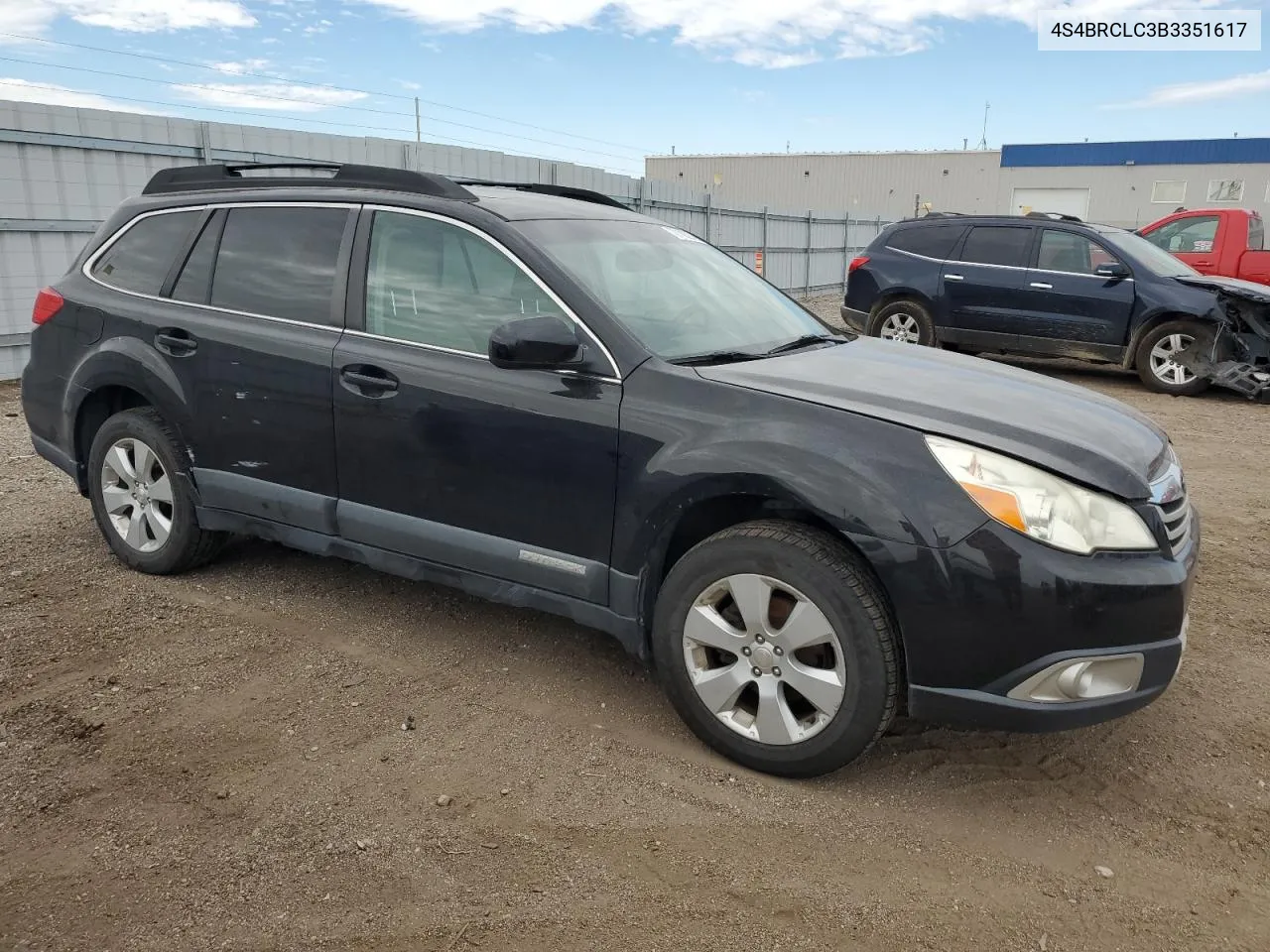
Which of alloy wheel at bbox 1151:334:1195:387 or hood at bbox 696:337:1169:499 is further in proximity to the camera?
alloy wheel at bbox 1151:334:1195:387

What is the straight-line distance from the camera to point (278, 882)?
2.43 meters

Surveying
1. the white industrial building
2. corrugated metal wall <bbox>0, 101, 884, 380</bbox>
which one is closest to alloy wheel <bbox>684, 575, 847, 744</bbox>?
corrugated metal wall <bbox>0, 101, 884, 380</bbox>

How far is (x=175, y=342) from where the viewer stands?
4031 mm

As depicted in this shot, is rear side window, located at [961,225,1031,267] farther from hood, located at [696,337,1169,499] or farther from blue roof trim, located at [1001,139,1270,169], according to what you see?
blue roof trim, located at [1001,139,1270,169]

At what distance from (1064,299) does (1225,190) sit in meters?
31.8

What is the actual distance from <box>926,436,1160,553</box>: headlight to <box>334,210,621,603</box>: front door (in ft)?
3.51

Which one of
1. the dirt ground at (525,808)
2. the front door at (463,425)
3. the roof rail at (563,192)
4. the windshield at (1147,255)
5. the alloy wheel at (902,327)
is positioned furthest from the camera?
the alloy wheel at (902,327)

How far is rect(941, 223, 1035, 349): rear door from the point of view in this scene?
412 inches

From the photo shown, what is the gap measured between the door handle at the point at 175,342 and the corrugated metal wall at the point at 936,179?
36615 millimetres

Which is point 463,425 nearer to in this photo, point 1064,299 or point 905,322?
point 1064,299

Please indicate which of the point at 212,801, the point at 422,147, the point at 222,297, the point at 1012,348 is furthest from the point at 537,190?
the point at 422,147

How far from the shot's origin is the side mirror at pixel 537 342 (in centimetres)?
301

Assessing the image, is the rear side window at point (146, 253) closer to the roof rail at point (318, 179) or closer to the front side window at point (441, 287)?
the roof rail at point (318, 179)

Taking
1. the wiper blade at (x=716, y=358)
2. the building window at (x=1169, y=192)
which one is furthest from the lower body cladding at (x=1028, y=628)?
the building window at (x=1169, y=192)
